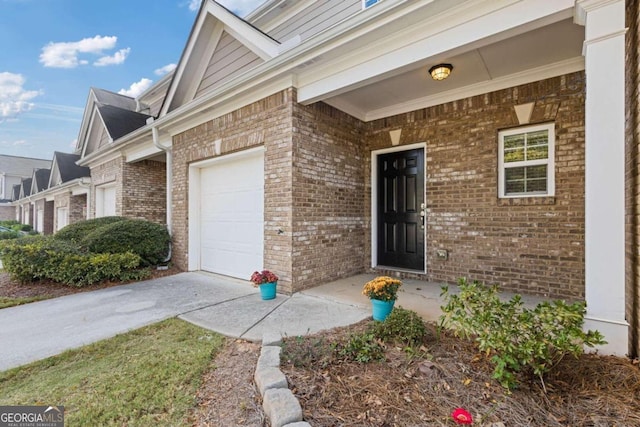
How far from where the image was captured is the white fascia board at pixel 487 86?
3.79 metres

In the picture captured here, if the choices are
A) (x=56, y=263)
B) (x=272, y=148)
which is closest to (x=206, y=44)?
(x=272, y=148)

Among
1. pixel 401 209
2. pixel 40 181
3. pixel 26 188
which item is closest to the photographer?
pixel 401 209

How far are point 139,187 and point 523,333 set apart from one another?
10173mm

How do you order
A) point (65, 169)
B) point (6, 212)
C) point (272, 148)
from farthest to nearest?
point (6, 212) → point (65, 169) → point (272, 148)

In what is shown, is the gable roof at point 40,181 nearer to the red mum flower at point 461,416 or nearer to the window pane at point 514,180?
the window pane at point 514,180

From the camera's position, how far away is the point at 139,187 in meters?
9.00

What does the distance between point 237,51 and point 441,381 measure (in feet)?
19.6

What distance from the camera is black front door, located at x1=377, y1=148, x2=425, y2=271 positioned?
5.18 m

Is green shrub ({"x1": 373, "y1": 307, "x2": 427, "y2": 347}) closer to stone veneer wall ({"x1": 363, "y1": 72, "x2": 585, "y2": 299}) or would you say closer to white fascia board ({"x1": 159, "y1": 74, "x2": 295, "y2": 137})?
stone veneer wall ({"x1": 363, "y1": 72, "x2": 585, "y2": 299})

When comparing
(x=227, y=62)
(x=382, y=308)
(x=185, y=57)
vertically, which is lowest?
(x=382, y=308)

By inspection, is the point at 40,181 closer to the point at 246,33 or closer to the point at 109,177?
the point at 109,177

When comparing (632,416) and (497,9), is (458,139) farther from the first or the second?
(632,416)

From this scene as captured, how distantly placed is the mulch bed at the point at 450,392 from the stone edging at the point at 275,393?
92mm

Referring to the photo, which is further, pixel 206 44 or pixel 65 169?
pixel 65 169
